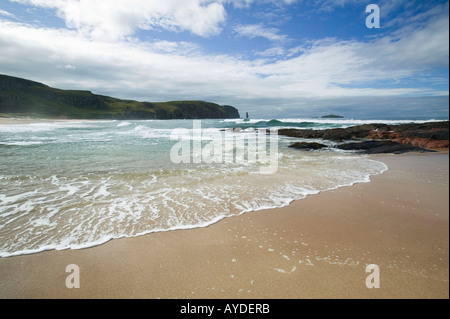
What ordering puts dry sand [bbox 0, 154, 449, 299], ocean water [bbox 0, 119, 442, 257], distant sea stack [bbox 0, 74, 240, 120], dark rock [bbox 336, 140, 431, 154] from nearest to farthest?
dry sand [bbox 0, 154, 449, 299] < ocean water [bbox 0, 119, 442, 257] < dark rock [bbox 336, 140, 431, 154] < distant sea stack [bbox 0, 74, 240, 120]

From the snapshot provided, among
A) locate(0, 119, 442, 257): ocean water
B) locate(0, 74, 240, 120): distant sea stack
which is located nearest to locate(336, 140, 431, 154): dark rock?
locate(0, 119, 442, 257): ocean water

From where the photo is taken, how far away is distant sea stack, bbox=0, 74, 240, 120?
292ft

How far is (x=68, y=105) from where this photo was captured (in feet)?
373

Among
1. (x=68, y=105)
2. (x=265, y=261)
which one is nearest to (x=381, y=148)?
(x=265, y=261)

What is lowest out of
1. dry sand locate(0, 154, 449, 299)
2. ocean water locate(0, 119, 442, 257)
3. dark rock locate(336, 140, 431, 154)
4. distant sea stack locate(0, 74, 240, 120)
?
dry sand locate(0, 154, 449, 299)

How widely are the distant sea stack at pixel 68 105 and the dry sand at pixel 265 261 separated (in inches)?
3908

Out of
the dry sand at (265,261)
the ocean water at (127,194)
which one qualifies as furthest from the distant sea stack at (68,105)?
the dry sand at (265,261)

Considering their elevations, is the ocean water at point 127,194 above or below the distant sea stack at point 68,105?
below

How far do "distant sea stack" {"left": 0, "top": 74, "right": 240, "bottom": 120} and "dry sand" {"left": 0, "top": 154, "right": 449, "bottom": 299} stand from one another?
9926cm

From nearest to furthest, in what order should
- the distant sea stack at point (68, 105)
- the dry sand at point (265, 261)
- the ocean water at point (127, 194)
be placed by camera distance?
the dry sand at point (265, 261), the ocean water at point (127, 194), the distant sea stack at point (68, 105)

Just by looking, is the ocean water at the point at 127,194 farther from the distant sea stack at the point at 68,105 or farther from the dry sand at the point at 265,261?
the distant sea stack at the point at 68,105

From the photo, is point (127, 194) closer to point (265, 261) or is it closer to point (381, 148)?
point (265, 261)

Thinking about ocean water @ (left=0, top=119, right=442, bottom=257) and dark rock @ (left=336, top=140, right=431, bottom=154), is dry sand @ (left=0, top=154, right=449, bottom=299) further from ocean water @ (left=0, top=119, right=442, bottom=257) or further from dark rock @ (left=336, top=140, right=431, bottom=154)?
dark rock @ (left=336, top=140, right=431, bottom=154)

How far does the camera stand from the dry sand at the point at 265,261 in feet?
8.07
